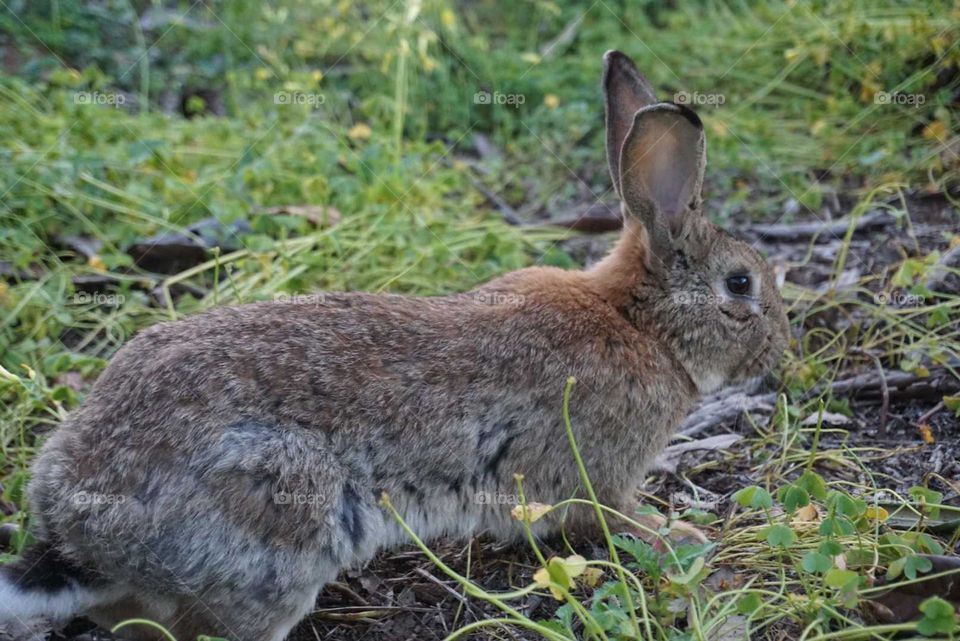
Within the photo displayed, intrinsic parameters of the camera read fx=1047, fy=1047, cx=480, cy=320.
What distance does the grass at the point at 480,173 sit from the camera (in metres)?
4.40

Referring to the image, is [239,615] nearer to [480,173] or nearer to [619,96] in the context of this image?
[619,96]

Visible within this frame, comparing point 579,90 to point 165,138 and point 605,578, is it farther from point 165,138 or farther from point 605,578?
point 605,578

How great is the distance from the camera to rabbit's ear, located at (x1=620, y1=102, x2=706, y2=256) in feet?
15.6

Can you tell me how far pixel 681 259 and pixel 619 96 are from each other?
918 mm

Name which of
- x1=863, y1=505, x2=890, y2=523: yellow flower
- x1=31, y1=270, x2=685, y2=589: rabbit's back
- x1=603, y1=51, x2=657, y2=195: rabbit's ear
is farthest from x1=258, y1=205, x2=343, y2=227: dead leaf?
x1=863, y1=505, x2=890, y2=523: yellow flower

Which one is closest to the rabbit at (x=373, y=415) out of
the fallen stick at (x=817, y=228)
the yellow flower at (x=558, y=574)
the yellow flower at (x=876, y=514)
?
the yellow flower at (x=558, y=574)

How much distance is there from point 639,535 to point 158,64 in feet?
24.2

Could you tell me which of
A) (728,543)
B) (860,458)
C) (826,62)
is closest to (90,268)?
(728,543)

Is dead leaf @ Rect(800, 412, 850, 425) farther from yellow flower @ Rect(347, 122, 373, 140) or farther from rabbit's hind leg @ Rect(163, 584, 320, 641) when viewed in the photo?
yellow flower @ Rect(347, 122, 373, 140)

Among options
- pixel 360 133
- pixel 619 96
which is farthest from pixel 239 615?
pixel 360 133

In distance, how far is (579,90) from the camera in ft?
30.7

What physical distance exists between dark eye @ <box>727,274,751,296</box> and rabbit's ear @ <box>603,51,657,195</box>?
31.7 inches

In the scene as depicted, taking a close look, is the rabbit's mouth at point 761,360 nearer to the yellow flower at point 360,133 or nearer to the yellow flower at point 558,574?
the yellow flower at point 558,574

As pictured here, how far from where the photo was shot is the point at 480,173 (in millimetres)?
8945
